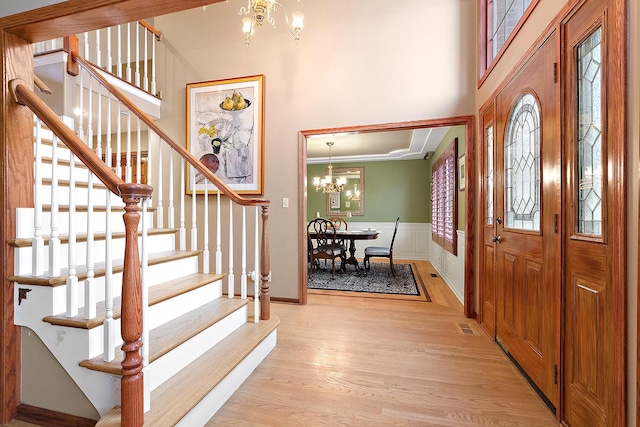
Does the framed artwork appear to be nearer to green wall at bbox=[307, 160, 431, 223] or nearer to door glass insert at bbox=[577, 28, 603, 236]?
door glass insert at bbox=[577, 28, 603, 236]

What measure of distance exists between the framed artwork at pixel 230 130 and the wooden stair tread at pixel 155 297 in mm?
1499

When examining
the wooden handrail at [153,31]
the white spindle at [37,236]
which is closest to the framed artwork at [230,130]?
the wooden handrail at [153,31]

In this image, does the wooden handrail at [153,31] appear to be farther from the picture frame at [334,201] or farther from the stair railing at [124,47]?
the picture frame at [334,201]

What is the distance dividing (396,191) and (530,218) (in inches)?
210

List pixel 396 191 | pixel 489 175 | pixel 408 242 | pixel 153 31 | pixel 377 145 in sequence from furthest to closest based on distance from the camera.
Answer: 1. pixel 396 191
2. pixel 408 242
3. pixel 377 145
4. pixel 153 31
5. pixel 489 175

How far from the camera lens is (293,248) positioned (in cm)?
330

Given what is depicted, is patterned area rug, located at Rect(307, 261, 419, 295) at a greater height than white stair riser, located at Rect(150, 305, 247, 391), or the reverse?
white stair riser, located at Rect(150, 305, 247, 391)

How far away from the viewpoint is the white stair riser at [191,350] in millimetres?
1369

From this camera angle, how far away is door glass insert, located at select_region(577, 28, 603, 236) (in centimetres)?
121

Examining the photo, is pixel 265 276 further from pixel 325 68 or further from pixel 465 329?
pixel 325 68

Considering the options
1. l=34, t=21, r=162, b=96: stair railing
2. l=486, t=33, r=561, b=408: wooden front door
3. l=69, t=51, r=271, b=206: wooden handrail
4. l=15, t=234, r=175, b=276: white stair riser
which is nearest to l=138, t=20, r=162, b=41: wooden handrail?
l=34, t=21, r=162, b=96: stair railing

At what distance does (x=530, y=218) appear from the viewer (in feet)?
5.91

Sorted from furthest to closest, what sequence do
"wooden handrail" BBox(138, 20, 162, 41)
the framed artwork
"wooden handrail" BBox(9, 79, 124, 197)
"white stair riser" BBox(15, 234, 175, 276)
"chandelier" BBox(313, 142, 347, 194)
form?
"chandelier" BBox(313, 142, 347, 194) < "wooden handrail" BBox(138, 20, 162, 41) < the framed artwork < "white stair riser" BBox(15, 234, 175, 276) < "wooden handrail" BBox(9, 79, 124, 197)

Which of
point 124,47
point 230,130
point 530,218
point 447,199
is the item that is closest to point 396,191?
point 447,199
